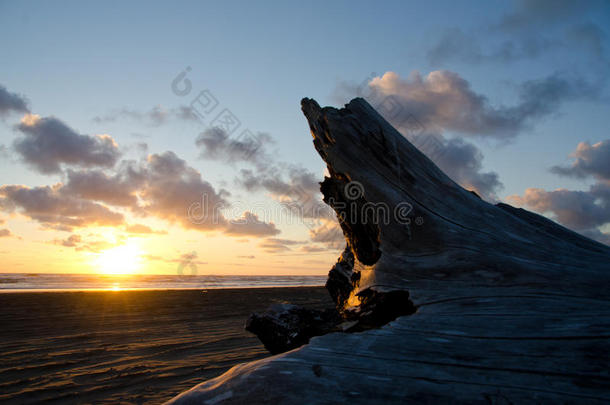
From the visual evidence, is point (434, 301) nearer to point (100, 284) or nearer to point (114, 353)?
point (114, 353)

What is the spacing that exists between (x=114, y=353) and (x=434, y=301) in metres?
5.22

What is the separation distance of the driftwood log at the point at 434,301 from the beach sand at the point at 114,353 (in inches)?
109

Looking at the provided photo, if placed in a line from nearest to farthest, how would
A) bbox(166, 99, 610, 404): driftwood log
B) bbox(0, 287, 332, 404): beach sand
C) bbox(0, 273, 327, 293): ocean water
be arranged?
bbox(166, 99, 610, 404): driftwood log < bbox(0, 287, 332, 404): beach sand < bbox(0, 273, 327, 293): ocean water

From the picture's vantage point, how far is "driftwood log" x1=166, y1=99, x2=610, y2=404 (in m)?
1.58

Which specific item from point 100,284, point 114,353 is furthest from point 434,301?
point 100,284

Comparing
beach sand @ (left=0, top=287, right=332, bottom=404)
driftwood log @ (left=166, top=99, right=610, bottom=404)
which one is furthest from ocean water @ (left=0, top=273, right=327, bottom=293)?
driftwood log @ (left=166, top=99, right=610, bottom=404)

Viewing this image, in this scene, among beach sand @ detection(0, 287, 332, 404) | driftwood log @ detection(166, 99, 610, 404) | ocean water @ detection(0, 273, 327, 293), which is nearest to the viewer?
driftwood log @ detection(166, 99, 610, 404)

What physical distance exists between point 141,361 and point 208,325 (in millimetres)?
3163

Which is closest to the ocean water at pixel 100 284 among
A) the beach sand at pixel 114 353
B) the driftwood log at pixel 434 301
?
the beach sand at pixel 114 353

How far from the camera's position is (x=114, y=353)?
559 cm

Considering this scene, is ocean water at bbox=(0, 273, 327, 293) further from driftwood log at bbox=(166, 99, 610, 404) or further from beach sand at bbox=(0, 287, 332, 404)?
driftwood log at bbox=(166, 99, 610, 404)

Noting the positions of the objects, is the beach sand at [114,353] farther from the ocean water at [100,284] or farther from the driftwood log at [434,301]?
the ocean water at [100,284]

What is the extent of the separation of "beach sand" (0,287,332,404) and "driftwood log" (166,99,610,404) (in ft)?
9.07

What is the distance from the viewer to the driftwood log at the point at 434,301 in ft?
5.17
